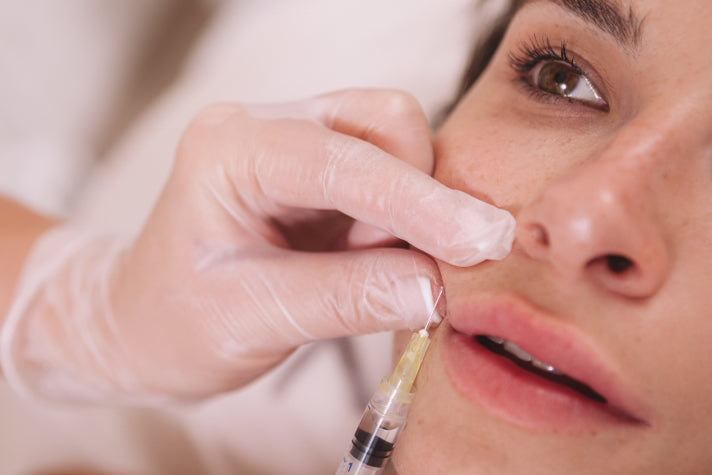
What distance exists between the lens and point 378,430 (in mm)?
793

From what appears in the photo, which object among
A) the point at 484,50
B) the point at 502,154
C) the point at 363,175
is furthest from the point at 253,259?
the point at 484,50

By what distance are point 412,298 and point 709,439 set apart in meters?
0.42

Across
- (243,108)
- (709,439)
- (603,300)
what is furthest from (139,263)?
(709,439)

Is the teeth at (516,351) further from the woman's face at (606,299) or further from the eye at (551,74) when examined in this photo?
the eye at (551,74)

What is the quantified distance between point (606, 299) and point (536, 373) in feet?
0.50

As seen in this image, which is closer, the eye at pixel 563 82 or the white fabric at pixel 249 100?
the eye at pixel 563 82

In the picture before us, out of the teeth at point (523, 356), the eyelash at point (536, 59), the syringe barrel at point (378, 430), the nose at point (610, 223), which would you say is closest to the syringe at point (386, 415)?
the syringe barrel at point (378, 430)

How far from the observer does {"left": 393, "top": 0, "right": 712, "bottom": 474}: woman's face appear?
62cm

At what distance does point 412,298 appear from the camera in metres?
0.80

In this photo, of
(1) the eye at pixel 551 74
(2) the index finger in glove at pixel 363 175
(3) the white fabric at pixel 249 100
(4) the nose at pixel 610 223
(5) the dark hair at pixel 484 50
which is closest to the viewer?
(4) the nose at pixel 610 223

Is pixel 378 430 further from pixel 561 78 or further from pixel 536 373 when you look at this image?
pixel 561 78

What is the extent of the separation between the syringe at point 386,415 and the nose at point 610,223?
0.21 metres

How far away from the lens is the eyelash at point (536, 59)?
0.85m

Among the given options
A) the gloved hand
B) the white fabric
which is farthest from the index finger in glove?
the white fabric
